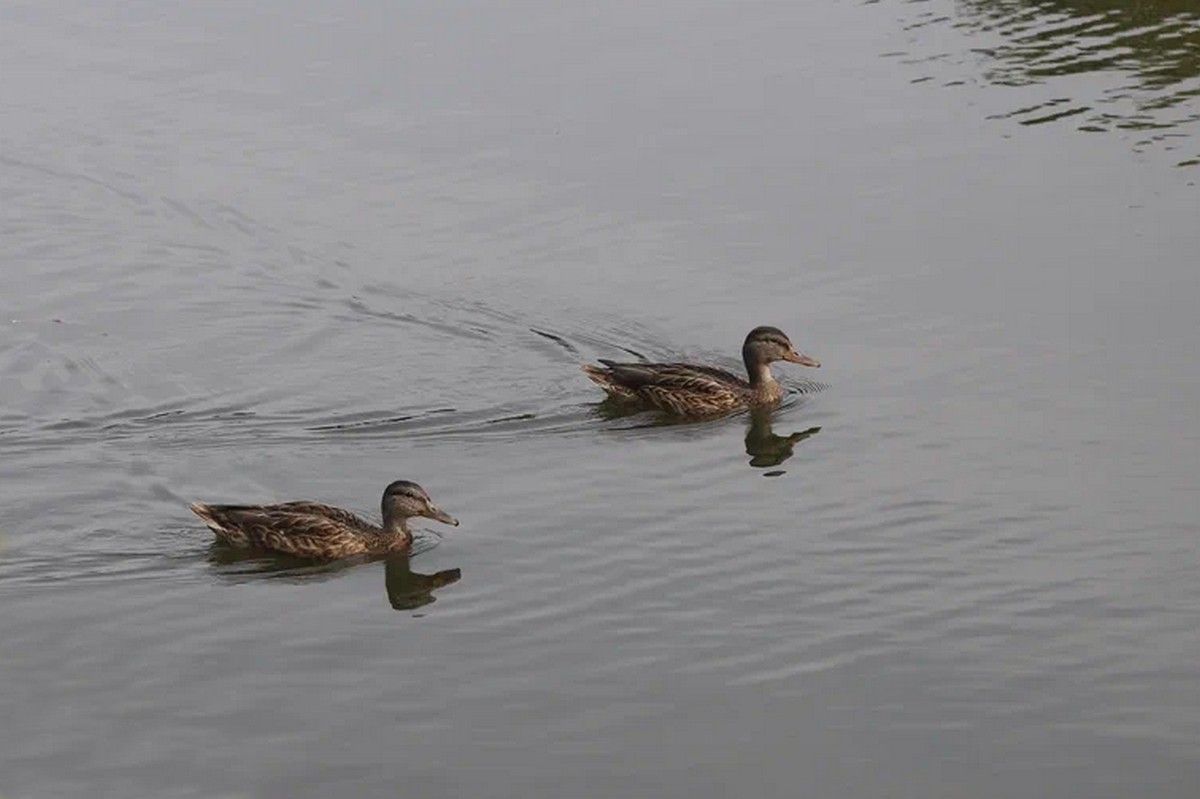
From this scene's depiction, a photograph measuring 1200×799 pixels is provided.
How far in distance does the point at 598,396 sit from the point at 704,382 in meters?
0.84

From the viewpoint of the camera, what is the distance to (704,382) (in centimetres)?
1731

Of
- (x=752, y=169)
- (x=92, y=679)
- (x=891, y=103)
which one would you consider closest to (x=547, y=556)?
(x=92, y=679)

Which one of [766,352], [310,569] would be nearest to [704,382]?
Result: [766,352]

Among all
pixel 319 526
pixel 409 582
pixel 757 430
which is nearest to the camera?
pixel 409 582

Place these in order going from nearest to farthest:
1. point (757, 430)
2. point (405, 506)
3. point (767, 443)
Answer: point (405, 506) → point (767, 443) → point (757, 430)

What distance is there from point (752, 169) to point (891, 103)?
2.40 meters

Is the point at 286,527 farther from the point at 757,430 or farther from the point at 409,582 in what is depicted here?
the point at 757,430

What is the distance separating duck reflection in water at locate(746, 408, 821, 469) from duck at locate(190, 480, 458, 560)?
8.27 ft

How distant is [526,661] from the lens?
40.4 ft

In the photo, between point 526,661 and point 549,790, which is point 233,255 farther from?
point 549,790

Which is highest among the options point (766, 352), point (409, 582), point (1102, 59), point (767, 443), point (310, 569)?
point (1102, 59)

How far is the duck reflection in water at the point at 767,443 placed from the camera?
53.3 ft

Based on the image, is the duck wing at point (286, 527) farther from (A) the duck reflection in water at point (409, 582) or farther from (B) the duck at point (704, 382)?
(B) the duck at point (704, 382)

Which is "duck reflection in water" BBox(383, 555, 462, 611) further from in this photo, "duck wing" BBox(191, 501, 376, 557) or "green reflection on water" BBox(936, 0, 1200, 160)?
"green reflection on water" BBox(936, 0, 1200, 160)
